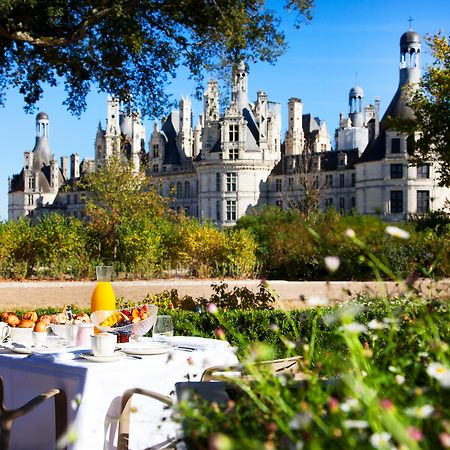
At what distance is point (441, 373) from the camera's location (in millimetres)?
1568

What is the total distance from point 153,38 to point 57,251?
19.7ft

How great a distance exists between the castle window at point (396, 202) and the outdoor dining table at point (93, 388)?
3547cm

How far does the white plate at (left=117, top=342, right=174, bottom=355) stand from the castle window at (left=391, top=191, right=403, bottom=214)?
35.5 meters

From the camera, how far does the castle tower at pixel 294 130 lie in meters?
48.2

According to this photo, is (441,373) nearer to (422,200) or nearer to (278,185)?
(422,200)

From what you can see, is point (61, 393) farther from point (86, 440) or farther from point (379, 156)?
point (379, 156)

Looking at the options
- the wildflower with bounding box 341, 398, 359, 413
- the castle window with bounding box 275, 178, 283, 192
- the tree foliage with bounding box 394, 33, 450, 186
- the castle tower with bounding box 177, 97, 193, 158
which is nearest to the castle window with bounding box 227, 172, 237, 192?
the castle window with bounding box 275, 178, 283, 192

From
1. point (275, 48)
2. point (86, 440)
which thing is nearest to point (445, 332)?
point (86, 440)

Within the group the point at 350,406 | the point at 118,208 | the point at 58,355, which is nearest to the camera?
the point at 350,406

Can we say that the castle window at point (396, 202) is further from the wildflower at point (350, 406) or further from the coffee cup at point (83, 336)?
the wildflower at point (350, 406)

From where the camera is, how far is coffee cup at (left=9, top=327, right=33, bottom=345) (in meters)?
4.04

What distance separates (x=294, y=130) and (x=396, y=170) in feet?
37.2

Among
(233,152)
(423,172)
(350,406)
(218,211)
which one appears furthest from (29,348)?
(233,152)

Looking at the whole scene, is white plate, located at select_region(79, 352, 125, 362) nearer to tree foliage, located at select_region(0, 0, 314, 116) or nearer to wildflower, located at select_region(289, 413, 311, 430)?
wildflower, located at select_region(289, 413, 311, 430)
